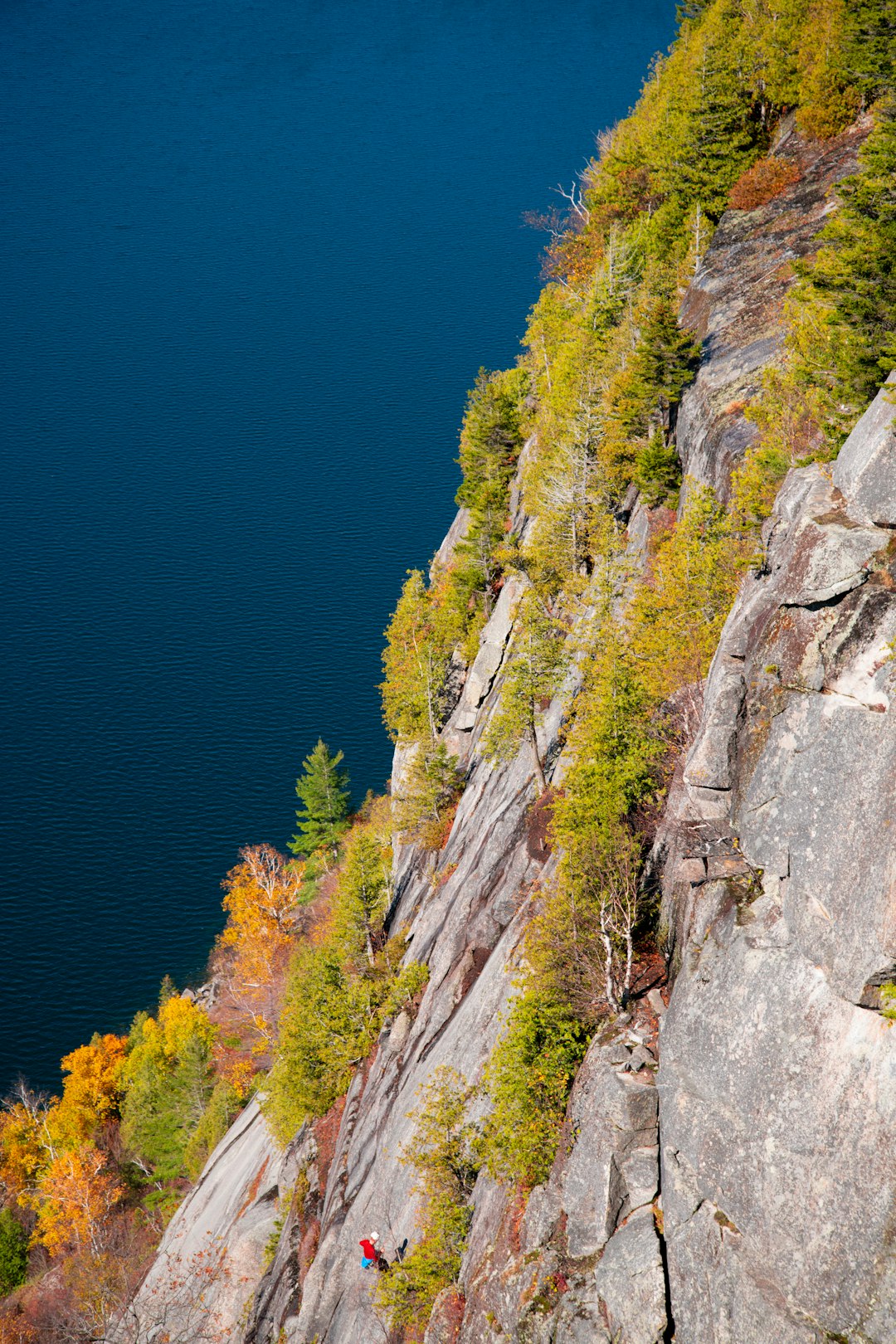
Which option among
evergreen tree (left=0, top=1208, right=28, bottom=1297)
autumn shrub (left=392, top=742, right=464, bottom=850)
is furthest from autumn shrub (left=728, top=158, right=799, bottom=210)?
evergreen tree (left=0, top=1208, right=28, bottom=1297)

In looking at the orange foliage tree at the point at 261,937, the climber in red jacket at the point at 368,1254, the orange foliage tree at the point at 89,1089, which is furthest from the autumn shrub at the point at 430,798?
the orange foliage tree at the point at 89,1089

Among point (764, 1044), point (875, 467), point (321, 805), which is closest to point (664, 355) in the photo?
point (875, 467)

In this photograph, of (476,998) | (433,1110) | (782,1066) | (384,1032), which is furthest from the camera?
(384,1032)

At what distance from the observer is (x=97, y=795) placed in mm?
116562

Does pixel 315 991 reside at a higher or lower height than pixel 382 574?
lower

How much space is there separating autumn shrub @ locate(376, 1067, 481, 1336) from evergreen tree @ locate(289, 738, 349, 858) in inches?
2370

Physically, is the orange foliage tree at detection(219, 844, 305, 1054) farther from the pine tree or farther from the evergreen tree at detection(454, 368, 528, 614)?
the pine tree

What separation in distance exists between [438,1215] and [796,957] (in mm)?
15887

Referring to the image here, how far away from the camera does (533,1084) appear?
2306 centimetres

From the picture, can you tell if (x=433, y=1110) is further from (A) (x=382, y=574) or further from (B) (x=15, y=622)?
(B) (x=15, y=622)

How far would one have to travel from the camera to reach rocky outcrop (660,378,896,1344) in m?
14.1

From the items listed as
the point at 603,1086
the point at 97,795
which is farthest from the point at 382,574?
the point at 603,1086

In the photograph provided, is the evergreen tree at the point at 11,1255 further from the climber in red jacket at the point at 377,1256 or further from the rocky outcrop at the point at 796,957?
the rocky outcrop at the point at 796,957

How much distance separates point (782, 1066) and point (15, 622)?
16006 cm
